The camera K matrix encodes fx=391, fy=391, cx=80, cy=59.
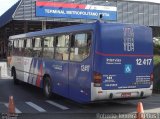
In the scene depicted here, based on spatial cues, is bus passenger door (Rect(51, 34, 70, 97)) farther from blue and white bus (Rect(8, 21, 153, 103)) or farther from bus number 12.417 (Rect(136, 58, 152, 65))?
bus number 12.417 (Rect(136, 58, 152, 65))

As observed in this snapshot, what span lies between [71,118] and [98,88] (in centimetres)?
129

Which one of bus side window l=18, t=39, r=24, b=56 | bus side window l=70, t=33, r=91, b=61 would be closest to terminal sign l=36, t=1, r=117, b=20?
bus side window l=18, t=39, r=24, b=56

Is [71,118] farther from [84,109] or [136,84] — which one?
[136,84]

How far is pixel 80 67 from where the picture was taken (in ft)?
41.5

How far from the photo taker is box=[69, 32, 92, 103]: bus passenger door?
1220cm

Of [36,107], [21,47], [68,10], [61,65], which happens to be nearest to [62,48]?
[61,65]

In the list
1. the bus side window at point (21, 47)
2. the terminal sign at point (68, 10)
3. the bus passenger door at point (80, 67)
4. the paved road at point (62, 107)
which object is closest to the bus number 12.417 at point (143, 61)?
the paved road at point (62, 107)

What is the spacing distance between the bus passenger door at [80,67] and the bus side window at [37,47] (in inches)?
146

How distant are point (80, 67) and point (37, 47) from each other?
5.00 m

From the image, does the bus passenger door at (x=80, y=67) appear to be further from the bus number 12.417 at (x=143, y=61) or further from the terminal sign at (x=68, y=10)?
the terminal sign at (x=68, y=10)

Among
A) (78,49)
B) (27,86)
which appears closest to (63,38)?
(78,49)

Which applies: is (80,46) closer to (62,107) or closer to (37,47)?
(62,107)

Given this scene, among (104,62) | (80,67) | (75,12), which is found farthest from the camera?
(75,12)

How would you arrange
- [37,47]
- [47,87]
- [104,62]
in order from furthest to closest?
[37,47] → [47,87] → [104,62]
